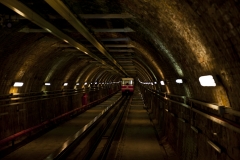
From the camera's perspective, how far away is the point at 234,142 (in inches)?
190

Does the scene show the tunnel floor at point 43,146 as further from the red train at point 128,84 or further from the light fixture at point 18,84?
the red train at point 128,84

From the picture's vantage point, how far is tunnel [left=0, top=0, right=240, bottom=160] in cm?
459

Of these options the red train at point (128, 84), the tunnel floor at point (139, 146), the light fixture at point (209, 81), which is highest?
the red train at point (128, 84)

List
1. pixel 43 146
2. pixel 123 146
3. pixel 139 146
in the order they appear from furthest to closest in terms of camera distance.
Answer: pixel 123 146, pixel 139 146, pixel 43 146

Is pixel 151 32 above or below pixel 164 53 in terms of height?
above

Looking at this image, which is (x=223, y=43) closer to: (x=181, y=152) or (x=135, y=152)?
(x=181, y=152)

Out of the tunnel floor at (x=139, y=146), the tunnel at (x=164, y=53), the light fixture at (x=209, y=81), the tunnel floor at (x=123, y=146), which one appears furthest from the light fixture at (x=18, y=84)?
the light fixture at (x=209, y=81)

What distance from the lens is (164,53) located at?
9430 millimetres

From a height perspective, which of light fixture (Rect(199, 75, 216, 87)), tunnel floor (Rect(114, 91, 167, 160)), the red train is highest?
the red train

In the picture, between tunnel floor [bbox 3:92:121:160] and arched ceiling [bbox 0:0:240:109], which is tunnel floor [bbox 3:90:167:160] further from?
arched ceiling [bbox 0:0:240:109]

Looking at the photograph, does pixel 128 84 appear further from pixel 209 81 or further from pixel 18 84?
pixel 209 81

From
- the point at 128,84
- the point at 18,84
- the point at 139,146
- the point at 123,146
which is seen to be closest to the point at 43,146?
the point at 18,84

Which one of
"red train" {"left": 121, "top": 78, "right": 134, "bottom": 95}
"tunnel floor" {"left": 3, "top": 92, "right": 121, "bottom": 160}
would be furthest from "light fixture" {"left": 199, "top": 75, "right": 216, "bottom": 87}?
"red train" {"left": 121, "top": 78, "right": 134, "bottom": 95}

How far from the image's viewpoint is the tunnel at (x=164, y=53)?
15.1 feet
